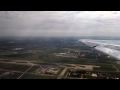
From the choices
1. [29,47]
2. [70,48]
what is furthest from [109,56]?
[29,47]

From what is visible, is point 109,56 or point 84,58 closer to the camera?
point 109,56
